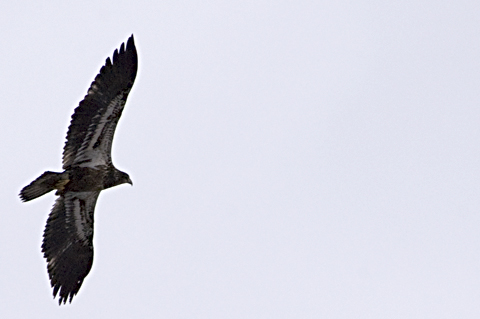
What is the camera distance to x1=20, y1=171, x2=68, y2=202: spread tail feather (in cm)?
1914

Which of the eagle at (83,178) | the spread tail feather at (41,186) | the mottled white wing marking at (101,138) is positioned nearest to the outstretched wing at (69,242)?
the eagle at (83,178)

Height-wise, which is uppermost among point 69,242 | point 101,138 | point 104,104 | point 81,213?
point 104,104

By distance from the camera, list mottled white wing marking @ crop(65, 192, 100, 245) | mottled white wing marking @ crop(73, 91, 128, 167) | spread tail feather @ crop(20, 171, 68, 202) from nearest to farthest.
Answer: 1. spread tail feather @ crop(20, 171, 68, 202)
2. mottled white wing marking @ crop(73, 91, 128, 167)
3. mottled white wing marking @ crop(65, 192, 100, 245)

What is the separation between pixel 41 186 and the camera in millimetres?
19375

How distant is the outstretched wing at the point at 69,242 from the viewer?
2108 cm

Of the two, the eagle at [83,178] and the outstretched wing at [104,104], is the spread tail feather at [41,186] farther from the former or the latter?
the outstretched wing at [104,104]

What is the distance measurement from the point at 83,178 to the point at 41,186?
1.34 metres

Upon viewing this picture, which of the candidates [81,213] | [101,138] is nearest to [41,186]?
[101,138]

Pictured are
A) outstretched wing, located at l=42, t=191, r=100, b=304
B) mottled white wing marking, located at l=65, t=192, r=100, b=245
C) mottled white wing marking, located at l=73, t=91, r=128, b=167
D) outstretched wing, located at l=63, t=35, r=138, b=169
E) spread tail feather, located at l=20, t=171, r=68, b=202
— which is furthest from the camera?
mottled white wing marking, located at l=65, t=192, r=100, b=245

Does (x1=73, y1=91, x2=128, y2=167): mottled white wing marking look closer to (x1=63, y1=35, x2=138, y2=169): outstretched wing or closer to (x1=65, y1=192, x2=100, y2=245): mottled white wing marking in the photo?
(x1=63, y1=35, x2=138, y2=169): outstretched wing

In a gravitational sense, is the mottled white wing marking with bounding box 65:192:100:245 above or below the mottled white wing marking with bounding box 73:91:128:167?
below

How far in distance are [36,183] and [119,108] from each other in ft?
7.75

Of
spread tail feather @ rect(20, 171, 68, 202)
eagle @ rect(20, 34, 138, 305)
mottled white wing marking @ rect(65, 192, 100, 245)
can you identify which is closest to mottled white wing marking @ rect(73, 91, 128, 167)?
eagle @ rect(20, 34, 138, 305)

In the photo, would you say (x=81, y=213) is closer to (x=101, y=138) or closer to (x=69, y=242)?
(x=69, y=242)
